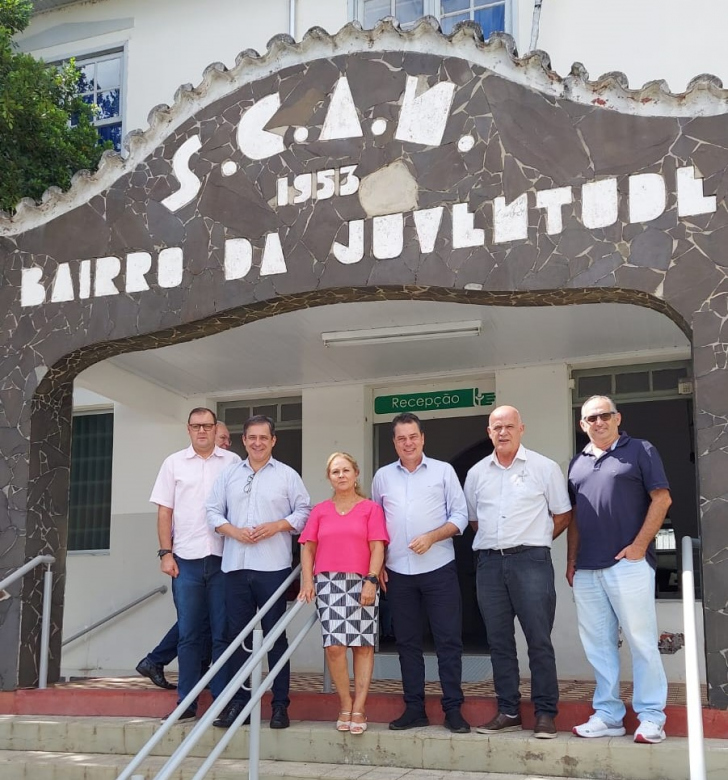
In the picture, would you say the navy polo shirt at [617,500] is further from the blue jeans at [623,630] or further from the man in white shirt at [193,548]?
the man in white shirt at [193,548]

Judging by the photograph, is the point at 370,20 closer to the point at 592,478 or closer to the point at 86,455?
the point at 86,455

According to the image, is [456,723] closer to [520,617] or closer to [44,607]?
[520,617]

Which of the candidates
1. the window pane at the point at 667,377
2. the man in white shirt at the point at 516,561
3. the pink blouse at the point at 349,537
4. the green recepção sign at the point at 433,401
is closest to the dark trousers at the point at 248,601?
the pink blouse at the point at 349,537

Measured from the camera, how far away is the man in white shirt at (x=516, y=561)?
568cm

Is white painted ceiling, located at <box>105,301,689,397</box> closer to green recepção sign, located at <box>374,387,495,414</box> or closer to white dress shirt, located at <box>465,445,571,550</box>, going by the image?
green recepção sign, located at <box>374,387,495,414</box>

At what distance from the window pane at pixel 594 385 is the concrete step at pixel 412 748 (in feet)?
13.0

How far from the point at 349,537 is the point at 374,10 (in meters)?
6.39

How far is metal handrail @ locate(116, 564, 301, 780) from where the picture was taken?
4.64 meters

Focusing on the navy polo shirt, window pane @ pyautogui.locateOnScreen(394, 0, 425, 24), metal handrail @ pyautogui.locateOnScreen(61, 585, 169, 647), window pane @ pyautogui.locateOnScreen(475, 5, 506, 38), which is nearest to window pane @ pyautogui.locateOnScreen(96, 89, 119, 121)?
window pane @ pyautogui.locateOnScreen(394, 0, 425, 24)

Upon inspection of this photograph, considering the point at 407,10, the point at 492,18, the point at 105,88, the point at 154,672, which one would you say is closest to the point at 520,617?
the point at 154,672

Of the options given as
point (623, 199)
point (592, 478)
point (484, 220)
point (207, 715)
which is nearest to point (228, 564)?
point (207, 715)

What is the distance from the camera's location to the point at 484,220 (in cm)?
664

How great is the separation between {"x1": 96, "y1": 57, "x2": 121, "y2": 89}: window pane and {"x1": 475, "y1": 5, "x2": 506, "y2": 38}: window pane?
3.96 metres

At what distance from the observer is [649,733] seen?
Result: 527 centimetres
